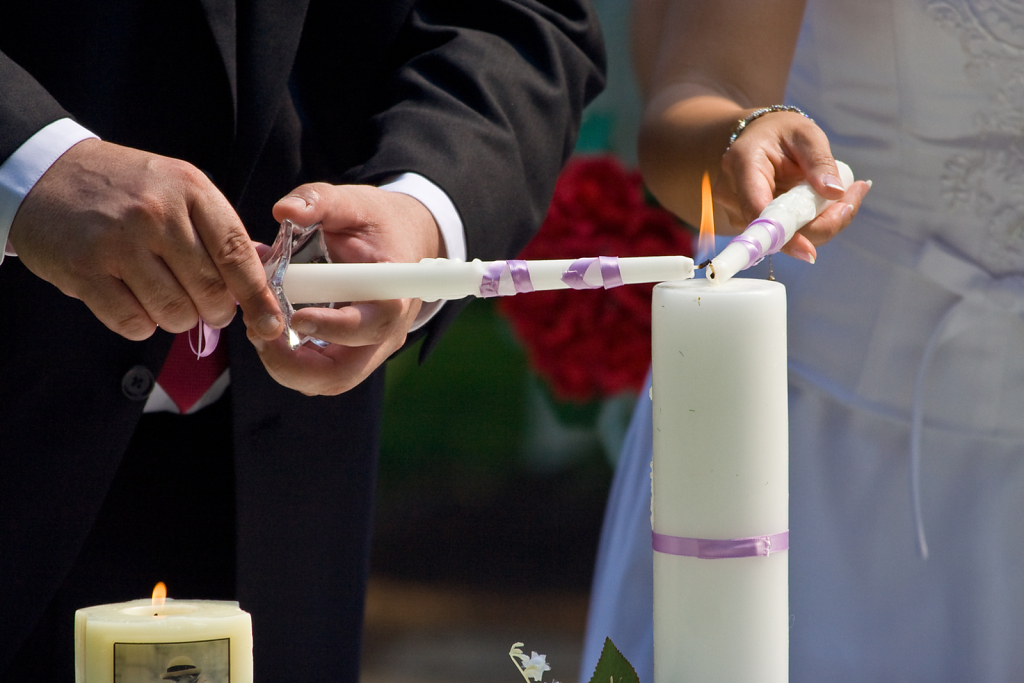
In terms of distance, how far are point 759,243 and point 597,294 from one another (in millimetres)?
1392

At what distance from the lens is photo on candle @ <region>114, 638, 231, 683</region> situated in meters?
0.47

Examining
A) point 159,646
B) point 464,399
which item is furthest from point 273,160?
point 464,399

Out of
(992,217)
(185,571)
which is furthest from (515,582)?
(992,217)

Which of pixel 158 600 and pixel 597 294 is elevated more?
pixel 597 294

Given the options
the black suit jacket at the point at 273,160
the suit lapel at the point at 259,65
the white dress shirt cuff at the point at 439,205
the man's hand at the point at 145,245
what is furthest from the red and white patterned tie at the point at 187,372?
the man's hand at the point at 145,245

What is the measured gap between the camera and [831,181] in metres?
0.74

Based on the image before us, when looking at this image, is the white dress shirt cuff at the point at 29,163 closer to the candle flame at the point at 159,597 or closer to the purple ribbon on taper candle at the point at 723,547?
the candle flame at the point at 159,597

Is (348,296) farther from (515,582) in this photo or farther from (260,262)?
(515,582)

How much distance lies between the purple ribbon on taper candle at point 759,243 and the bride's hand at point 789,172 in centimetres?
16

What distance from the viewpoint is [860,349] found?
1173 mm

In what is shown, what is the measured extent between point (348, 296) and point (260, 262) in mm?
112

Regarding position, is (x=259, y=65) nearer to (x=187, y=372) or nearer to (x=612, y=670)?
(x=187, y=372)

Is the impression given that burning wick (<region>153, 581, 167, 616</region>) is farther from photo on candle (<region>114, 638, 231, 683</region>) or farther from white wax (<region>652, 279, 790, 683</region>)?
white wax (<region>652, 279, 790, 683</region>)

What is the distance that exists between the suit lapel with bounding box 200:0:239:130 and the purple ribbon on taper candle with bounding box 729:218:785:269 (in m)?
0.59
